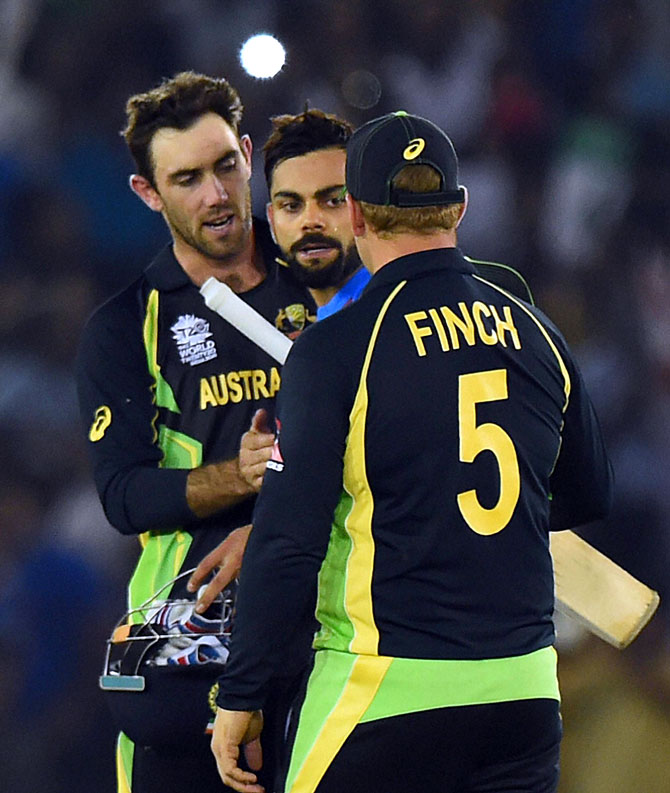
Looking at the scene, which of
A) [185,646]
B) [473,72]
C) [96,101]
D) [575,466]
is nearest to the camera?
[575,466]

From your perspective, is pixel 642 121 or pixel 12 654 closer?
pixel 12 654

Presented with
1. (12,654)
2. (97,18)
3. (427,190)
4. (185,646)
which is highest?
(97,18)

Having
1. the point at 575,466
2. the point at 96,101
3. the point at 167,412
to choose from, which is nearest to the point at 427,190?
the point at 575,466

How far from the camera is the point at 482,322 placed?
1.59 meters

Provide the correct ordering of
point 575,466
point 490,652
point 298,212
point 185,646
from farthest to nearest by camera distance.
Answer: point 298,212 < point 185,646 < point 575,466 < point 490,652

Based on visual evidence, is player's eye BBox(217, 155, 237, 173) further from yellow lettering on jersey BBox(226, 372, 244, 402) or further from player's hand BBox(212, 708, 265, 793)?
player's hand BBox(212, 708, 265, 793)

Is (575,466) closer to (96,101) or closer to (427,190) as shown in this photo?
(427,190)

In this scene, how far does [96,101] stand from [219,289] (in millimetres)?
668

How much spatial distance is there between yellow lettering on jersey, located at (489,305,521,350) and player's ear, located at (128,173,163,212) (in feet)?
2.94

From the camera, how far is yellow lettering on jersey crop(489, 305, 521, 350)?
1.60m

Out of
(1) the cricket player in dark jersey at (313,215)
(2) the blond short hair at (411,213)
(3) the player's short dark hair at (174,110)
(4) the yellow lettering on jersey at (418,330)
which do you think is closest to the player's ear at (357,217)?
(2) the blond short hair at (411,213)

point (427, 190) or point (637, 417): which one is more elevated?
point (427, 190)

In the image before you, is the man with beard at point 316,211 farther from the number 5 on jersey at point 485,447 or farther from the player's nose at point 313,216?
the number 5 on jersey at point 485,447

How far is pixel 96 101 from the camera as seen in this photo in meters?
2.55
